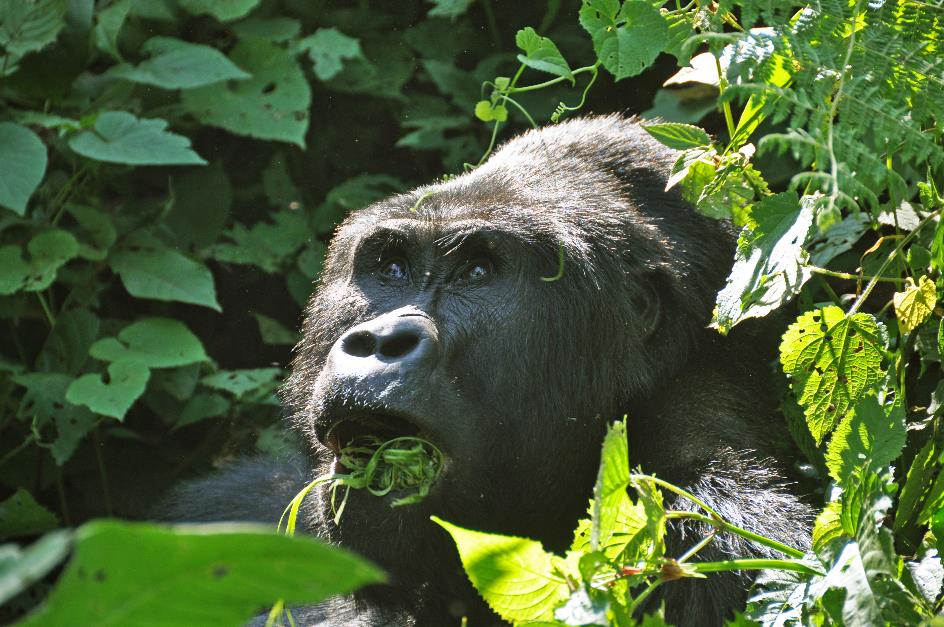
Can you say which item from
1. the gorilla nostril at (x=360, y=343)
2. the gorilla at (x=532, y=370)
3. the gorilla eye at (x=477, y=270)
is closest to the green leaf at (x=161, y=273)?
the gorilla at (x=532, y=370)

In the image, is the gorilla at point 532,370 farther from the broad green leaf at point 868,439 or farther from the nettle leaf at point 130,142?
the nettle leaf at point 130,142

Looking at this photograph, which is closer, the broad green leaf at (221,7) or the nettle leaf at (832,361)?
the nettle leaf at (832,361)

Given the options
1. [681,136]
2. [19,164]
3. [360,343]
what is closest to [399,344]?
[360,343]

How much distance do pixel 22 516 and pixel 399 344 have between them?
234 cm

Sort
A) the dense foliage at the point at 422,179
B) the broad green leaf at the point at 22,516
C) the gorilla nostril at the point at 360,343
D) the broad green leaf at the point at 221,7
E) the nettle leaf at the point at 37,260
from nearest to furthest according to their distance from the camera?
the dense foliage at the point at 422,179 → the gorilla nostril at the point at 360,343 → the broad green leaf at the point at 22,516 → the nettle leaf at the point at 37,260 → the broad green leaf at the point at 221,7

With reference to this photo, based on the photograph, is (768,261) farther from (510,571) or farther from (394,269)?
(394,269)

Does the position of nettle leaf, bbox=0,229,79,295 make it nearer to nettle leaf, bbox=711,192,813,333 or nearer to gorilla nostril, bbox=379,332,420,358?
gorilla nostril, bbox=379,332,420,358

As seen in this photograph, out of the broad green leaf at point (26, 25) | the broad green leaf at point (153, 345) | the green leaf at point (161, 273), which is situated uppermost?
the broad green leaf at point (26, 25)

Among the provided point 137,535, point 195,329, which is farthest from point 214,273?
point 137,535

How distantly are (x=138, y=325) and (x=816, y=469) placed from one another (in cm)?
269

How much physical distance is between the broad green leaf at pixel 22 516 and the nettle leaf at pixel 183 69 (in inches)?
64.5

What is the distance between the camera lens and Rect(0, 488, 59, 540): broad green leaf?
4219mm

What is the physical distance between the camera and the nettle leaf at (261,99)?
4812 millimetres

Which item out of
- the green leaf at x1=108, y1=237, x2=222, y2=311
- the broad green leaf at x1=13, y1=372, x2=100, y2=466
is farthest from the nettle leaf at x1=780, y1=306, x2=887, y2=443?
the broad green leaf at x1=13, y1=372, x2=100, y2=466
